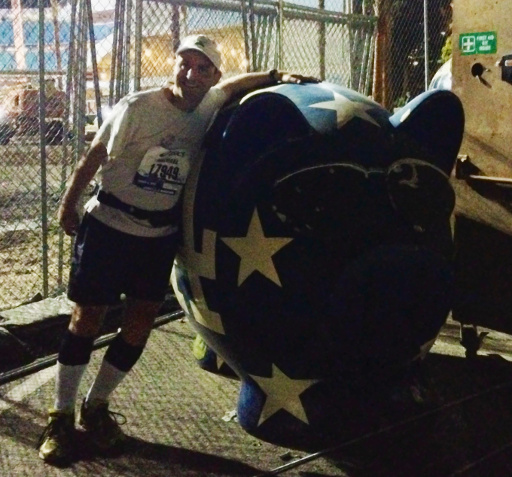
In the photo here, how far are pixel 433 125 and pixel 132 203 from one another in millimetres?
1279

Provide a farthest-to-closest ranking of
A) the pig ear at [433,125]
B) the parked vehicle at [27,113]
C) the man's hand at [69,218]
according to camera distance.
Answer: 1. the parked vehicle at [27,113]
2. the man's hand at [69,218]
3. the pig ear at [433,125]

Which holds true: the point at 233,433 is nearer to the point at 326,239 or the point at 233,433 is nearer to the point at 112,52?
the point at 326,239

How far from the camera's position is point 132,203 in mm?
3223

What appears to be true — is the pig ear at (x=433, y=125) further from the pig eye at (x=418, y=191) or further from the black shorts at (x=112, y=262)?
the black shorts at (x=112, y=262)

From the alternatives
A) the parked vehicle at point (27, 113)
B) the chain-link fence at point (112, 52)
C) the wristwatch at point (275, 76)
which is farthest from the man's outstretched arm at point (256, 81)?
the parked vehicle at point (27, 113)

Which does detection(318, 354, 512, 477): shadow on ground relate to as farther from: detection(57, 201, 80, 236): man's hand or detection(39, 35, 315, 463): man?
detection(57, 201, 80, 236): man's hand

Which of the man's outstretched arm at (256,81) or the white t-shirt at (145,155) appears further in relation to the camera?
the man's outstretched arm at (256,81)

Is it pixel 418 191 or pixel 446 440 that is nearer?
pixel 418 191

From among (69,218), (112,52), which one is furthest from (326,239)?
(112,52)

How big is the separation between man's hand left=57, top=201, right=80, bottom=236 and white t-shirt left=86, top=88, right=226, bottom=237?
7 centimetres

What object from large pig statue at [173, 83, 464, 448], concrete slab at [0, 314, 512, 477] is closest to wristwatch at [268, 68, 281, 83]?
large pig statue at [173, 83, 464, 448]

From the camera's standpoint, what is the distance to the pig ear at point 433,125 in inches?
122

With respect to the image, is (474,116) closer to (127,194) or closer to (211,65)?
(211,65)

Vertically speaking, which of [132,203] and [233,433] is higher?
[132,203]
